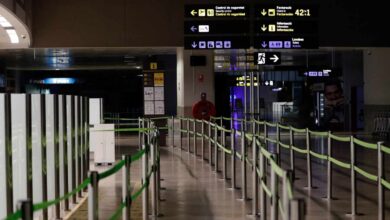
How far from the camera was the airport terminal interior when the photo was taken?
26.0 feet

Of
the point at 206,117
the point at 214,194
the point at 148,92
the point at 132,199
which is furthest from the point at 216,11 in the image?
the point at 132,199

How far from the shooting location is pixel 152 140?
920 centimetres

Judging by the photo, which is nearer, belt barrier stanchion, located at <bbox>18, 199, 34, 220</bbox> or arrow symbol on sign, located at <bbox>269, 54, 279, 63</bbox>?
belt barrier stanchion, located at <bbox>18, 199, 34, 220</bbox>

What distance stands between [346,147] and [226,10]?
557 cm

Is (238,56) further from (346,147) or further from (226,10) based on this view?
(346,147)

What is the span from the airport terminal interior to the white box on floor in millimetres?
35

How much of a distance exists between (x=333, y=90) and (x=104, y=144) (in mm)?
15212

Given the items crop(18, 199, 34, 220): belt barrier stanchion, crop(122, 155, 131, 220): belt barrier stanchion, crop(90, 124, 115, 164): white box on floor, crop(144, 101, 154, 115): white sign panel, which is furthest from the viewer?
crop(144, 101, 154, 115): white sign panel

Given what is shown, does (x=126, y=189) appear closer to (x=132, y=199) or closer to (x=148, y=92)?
(x=132, y=199)

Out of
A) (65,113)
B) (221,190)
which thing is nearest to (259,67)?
(221,190)

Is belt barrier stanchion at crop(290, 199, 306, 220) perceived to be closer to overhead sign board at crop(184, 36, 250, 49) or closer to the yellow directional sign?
overhead sign board at crop(184, 36, 250, 49)

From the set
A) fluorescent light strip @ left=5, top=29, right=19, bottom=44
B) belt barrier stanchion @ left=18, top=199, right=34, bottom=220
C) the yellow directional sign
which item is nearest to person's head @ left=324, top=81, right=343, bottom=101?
the yellow directional sign

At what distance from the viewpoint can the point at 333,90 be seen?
28.6m

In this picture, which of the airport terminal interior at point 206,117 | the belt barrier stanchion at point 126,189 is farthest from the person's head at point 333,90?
the belt barrier stanchion at point 126,189
